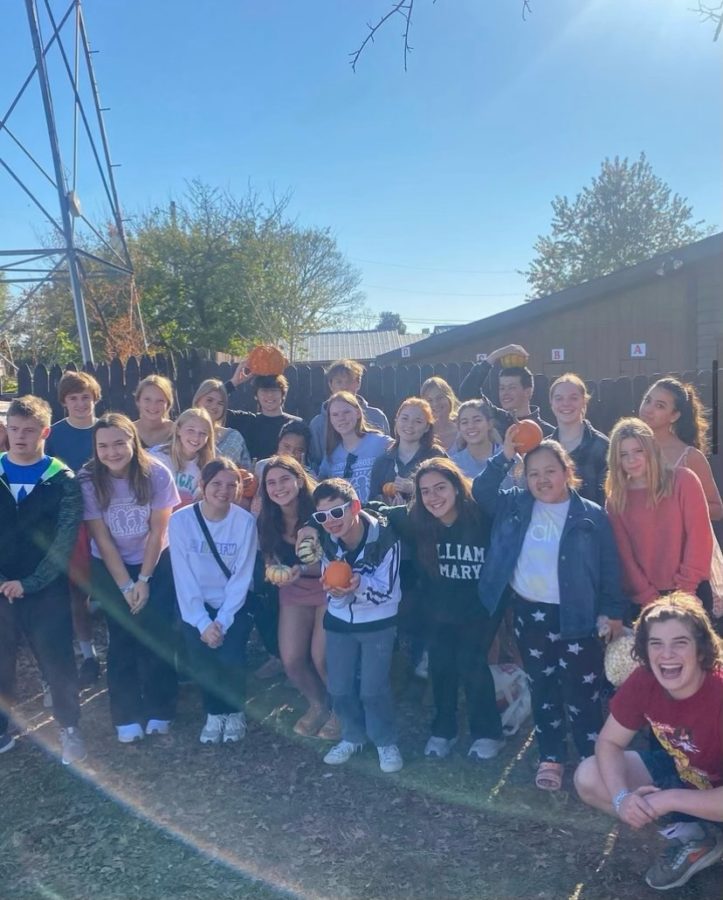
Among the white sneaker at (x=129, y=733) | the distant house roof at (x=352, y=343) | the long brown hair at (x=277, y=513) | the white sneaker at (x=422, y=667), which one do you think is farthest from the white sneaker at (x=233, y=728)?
the distant house roof at (x=352, y=343)

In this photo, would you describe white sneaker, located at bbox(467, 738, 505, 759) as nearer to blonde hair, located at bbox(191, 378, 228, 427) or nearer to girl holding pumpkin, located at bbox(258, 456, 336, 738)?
girl holding pumpkin, located at bbox(258, 456, 336, 738)

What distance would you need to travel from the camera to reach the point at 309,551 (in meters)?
4.25

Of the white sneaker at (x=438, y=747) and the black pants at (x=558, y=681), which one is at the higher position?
the black pants at (x=558, y=681)

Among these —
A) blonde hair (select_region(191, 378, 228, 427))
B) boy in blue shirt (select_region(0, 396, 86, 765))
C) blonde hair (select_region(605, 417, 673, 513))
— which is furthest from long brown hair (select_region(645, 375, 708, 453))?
boy in blue shirt (select_region(0, 396, 86, 765))

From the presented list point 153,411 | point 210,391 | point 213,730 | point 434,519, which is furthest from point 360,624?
point 210,391

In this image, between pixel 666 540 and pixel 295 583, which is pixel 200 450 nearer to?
pixel 295 583

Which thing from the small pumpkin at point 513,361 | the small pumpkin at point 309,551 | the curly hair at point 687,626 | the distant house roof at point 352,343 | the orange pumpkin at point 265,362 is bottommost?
the curly hair at point 687,626

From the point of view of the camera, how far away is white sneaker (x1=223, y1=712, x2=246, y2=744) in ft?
15.0

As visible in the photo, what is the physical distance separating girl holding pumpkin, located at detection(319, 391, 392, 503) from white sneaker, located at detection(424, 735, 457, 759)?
1.60 meters

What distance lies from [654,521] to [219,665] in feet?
8.77

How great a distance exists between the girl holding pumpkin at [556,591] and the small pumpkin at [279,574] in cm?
114

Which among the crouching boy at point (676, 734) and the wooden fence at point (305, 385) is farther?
the wooden fence at point (305, 385)

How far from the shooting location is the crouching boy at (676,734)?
9.92 feet

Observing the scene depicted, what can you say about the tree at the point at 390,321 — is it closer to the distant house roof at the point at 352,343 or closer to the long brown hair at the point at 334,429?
the distant house roof at the point at 352,343
